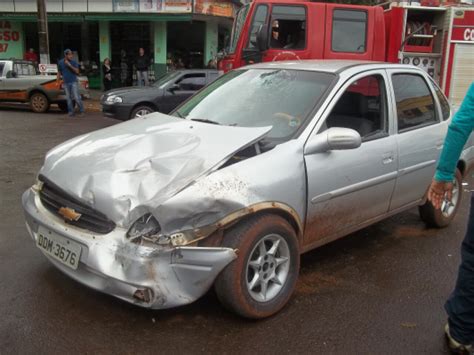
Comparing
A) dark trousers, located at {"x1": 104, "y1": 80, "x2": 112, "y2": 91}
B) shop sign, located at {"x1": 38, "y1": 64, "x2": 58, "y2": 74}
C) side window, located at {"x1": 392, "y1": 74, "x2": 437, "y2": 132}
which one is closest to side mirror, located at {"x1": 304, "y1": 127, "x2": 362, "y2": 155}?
side window, located at {"x1": 392, "y1": 74, "x2": 437, "y2": 132}

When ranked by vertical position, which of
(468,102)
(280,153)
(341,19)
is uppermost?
(341,19)

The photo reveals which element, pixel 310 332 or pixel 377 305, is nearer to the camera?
pixel 310 332

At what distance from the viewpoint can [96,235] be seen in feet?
9.58

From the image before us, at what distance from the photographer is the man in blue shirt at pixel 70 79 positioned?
1321 cm

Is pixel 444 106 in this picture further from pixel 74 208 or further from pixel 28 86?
pixel 28 86

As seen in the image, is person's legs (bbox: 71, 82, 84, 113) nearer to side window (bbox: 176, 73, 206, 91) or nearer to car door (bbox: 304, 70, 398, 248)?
side window (bbox: 176, 73, 206, 91)

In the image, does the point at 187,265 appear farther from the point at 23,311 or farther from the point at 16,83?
the point at 16,83

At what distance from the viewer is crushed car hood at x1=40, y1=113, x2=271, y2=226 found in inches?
113

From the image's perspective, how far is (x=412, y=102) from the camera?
14.8ft

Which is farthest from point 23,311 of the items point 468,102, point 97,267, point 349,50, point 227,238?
point 349,50

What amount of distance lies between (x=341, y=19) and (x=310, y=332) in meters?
6.56

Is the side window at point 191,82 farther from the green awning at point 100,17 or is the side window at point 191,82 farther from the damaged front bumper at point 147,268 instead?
the damaged front bumper at point 147,268

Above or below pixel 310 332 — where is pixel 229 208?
above

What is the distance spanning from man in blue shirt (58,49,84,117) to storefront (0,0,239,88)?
6.96m
